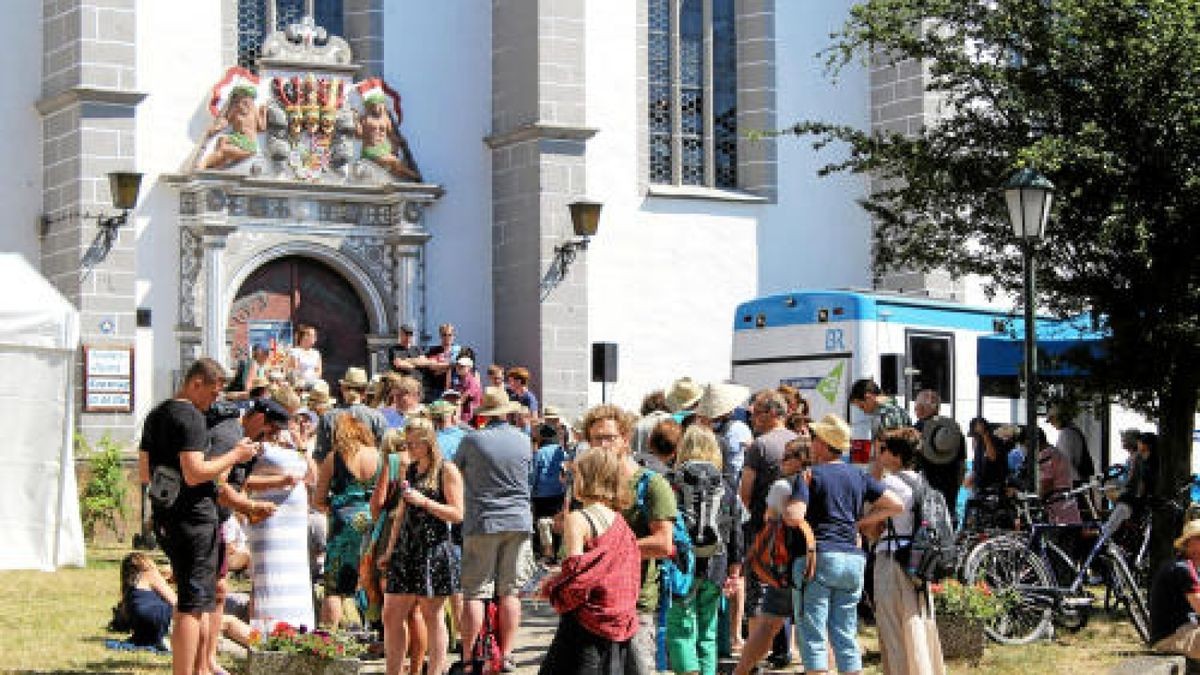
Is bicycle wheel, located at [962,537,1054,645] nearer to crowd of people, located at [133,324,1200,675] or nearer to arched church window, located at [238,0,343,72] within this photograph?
crowd of people, located at [133,324,1200,675]

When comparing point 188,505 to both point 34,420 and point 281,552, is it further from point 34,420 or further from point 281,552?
point 34,420

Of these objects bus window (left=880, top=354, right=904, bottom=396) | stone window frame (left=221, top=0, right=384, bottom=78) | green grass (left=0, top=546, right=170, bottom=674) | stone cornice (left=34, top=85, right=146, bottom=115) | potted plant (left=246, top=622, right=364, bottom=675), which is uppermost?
stone window frame (left=221, top=0, right=384, bottom=78)

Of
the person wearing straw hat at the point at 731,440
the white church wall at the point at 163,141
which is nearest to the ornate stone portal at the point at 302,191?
the white church wall at the point at 163,141

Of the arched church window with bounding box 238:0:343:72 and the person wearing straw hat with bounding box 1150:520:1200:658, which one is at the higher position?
the arched church window with bounding box 238:0:343:72

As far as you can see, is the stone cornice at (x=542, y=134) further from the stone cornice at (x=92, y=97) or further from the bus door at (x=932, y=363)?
the bus door at (x=932, y=363)

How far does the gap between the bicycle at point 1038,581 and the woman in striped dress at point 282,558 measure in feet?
16.4

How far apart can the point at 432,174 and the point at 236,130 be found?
110 inches

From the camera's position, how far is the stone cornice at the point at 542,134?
27.5m

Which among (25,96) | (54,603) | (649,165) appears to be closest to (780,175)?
(649,165)

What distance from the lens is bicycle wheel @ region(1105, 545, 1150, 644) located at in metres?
16.9

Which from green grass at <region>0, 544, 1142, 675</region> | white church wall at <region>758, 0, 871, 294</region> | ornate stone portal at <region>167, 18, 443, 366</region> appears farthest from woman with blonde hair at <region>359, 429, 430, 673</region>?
white church wall at <region>758, 0, 871, 294</region>

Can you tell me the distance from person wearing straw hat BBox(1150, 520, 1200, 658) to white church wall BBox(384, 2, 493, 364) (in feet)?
49.4

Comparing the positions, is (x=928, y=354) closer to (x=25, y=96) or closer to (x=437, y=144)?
(x=437, y=144)

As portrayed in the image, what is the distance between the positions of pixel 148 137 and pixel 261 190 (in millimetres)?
1461
